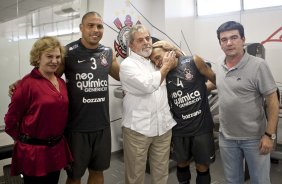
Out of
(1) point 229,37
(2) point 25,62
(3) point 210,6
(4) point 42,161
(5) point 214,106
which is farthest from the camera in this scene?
(3) point 210,6

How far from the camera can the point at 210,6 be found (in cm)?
530

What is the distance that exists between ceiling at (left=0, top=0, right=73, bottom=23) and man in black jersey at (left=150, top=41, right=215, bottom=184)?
206 centimetres

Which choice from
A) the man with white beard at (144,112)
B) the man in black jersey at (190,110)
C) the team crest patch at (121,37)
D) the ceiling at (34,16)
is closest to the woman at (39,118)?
the man with white beard at (144,112)

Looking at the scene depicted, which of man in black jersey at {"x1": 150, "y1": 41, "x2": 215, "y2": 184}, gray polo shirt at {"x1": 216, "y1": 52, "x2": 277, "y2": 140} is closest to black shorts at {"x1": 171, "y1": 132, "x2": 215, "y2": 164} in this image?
man in black jersey at {"x1": 150, "y1": 41, "x2": 215, "y2": 184}

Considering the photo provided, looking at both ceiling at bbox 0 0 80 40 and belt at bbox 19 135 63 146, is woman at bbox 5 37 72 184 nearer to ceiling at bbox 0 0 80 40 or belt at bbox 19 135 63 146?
belt at bbox 19 135 63 146

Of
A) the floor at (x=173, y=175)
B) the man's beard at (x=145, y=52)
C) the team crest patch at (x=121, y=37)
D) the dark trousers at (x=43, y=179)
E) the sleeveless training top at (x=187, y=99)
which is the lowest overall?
the floor at (x=173, y=175)

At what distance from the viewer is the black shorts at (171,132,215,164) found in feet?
7.43

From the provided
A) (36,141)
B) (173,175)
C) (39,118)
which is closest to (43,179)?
(36,141)

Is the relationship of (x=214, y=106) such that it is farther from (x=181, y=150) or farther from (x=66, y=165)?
(x=66, y=165)

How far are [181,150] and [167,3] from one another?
326 centimetres

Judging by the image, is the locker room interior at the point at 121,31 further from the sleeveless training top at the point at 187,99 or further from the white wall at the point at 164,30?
the sleeveless training top at the point at 187,99

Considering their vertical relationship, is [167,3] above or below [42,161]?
above

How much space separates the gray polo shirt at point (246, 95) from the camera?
1.88 meters

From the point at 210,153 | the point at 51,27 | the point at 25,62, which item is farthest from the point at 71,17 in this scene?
the point at 210,153
